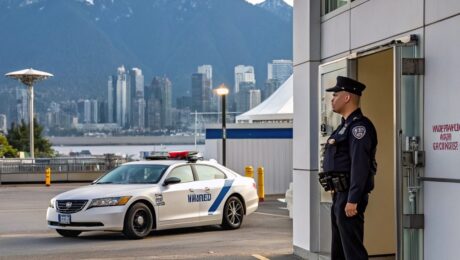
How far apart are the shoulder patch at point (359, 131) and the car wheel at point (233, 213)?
28.4ft

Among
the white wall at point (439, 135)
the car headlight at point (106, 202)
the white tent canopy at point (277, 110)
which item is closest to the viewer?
the white wall at point (439, 135)

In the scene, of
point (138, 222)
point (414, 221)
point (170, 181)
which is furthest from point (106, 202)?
point (414, 221)

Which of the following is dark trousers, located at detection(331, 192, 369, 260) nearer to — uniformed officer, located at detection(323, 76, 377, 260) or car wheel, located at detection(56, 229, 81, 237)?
uniformed officer, located at detection(323, 76, 377, 260)

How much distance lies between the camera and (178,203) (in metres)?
14.7

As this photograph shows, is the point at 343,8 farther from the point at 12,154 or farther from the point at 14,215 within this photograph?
the point at 12,154

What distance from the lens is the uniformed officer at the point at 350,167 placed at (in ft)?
23.2

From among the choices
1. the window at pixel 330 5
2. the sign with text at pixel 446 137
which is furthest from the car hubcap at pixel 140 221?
the sign with text at pixel 446 137

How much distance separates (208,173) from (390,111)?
6290 millimetres

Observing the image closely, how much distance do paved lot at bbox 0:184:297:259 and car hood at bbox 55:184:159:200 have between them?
29.2 inches

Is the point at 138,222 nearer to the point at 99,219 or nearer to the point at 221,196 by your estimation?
the point at 99,219

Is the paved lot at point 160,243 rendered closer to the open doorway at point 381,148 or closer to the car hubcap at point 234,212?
the car hubcap at point 234,212

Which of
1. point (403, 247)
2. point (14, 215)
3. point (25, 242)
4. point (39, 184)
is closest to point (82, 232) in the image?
point (25, 242)

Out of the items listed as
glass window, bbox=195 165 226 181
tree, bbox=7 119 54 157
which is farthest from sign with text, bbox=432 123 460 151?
tree, bbox=7 119 54 157

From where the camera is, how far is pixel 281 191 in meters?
27.5
